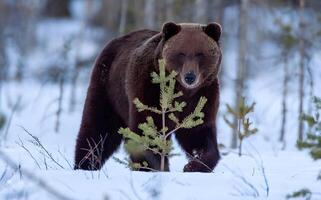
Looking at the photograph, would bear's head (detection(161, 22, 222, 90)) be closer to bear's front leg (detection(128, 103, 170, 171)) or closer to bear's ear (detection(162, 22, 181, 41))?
bear's ear (detection(162, 22, 181, 41))

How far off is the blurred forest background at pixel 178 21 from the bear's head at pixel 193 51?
461 centimetres

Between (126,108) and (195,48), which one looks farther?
(126,108)

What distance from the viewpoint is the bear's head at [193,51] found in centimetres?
647

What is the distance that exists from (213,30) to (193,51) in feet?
1.02

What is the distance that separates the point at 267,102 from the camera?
2208 centimetres

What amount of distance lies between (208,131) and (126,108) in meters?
1.01

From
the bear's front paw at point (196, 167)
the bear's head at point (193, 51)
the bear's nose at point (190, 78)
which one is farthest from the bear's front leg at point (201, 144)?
the bear's nose at point (190, 78)

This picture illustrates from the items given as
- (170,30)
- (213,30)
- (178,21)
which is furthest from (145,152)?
(178,21)

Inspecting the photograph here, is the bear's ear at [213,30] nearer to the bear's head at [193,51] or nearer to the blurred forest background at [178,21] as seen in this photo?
the bear's head at [193,51]

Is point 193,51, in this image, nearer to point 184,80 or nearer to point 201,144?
point 184,80

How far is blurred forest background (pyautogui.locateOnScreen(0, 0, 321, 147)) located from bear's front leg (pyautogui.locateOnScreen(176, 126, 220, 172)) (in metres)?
4.62

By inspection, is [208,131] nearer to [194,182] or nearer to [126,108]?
[126,108]

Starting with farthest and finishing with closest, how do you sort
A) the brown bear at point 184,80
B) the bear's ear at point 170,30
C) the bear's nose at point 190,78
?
1. the bear's ear at point 170,30
2. the brown bear at point 184,80
3. the bear's nose at point 190,78

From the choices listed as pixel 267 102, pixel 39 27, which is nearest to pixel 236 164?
pixel 267 102
